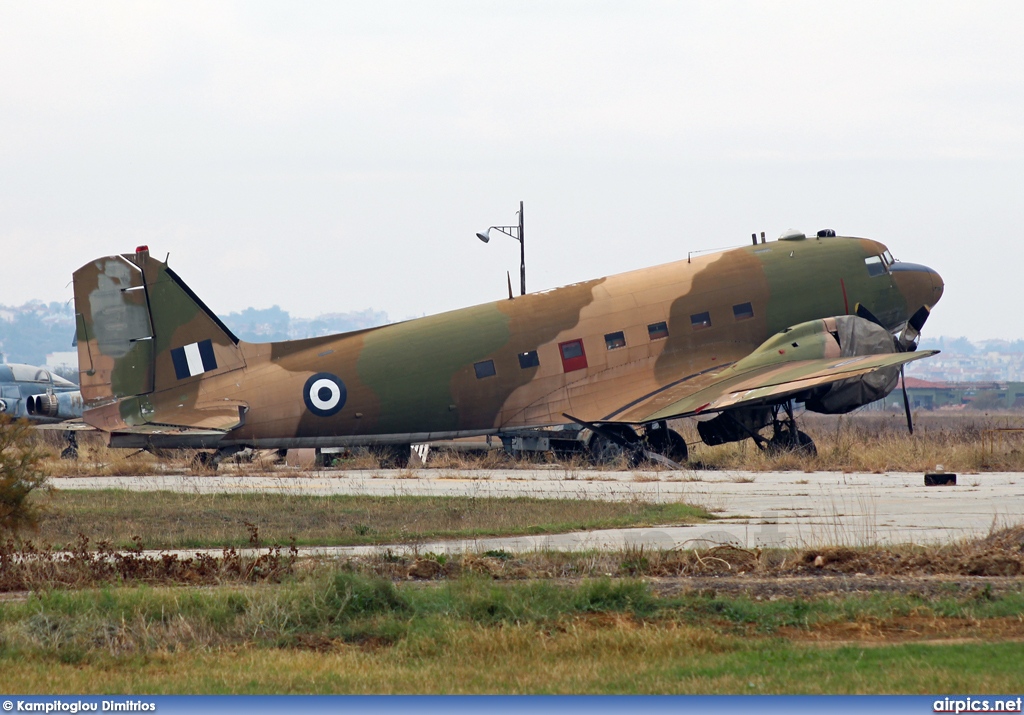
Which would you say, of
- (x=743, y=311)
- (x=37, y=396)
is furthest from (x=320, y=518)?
(x=37, y=396)

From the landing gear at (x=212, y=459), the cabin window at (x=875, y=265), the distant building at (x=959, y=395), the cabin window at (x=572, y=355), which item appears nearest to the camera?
the landing gear at (x=212, y=459)

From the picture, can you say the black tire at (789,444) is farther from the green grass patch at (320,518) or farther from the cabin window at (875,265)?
the green grass patch at (320,518)

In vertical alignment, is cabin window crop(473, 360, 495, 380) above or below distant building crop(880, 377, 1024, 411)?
above

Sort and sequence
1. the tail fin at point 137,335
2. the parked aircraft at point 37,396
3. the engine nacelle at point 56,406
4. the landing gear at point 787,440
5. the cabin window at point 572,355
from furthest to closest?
the parked aircraft at point 37,396 < the engine nacelle at point 56,406 < the cabin window at point 572,355 < the landing gear at point 787,440 < the tail fin at point 137,335

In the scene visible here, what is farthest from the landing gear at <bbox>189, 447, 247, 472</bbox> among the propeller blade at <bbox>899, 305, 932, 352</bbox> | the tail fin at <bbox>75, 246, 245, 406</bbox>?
the propeller blade at <bbox>899, 305, 932, 352</bbox>

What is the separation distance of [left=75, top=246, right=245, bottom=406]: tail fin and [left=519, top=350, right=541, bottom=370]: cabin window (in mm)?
7879

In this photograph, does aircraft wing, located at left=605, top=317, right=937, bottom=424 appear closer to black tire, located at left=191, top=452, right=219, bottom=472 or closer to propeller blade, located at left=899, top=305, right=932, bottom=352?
propeller blade, located at left=899, top=305, right=932, bottom=352

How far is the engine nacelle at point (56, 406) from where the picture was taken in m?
A: 47.1

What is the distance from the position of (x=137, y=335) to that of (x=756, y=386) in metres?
17.1

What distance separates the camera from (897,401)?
18325 cm

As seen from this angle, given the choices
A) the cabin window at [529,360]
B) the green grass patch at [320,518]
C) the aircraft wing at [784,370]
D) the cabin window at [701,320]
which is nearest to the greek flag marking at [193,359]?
the green grass patch at [320,518]

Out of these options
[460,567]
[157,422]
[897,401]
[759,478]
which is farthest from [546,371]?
[897,401]

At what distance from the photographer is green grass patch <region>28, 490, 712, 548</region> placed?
19.9 meters

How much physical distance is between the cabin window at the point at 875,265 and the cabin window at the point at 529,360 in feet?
34.3
